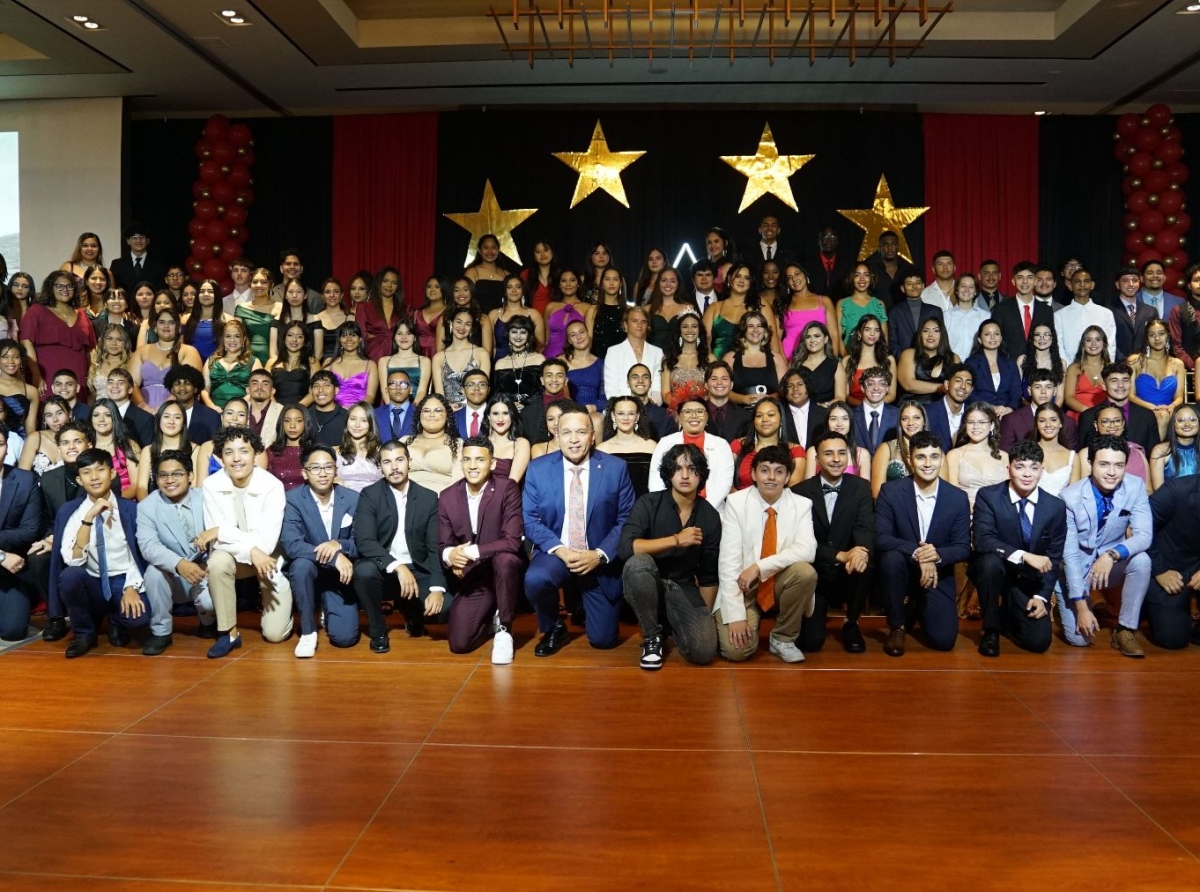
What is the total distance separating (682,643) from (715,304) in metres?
3.56

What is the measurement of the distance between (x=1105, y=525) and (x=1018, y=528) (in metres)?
0.47

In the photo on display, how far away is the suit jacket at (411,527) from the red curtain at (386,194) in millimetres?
5601

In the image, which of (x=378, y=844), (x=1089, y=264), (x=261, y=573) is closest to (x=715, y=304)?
(x=261, y=573)

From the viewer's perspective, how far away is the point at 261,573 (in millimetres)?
5156

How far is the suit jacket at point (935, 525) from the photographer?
16.9 feet

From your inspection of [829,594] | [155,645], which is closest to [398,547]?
[155,645]

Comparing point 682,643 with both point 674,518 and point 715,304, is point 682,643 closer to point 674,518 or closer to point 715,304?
point 674,518

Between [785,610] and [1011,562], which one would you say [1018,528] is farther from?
[785,610]

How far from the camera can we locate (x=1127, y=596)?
5105 mm

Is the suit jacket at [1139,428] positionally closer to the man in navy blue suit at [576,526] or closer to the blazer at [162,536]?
the man in navy blue suit at [576,526]

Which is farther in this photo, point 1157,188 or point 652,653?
point 1157,188

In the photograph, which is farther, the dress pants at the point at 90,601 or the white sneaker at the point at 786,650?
the dress pants at the point at 90,601

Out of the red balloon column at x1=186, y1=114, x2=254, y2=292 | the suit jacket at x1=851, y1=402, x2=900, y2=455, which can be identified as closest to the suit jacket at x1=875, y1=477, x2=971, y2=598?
the suit jacket at x1=851, y1=402, x2=900, y2=455

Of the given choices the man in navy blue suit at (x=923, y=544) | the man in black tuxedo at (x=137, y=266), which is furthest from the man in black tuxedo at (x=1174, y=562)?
the man in black tuxedo at (x=137, y=266)
